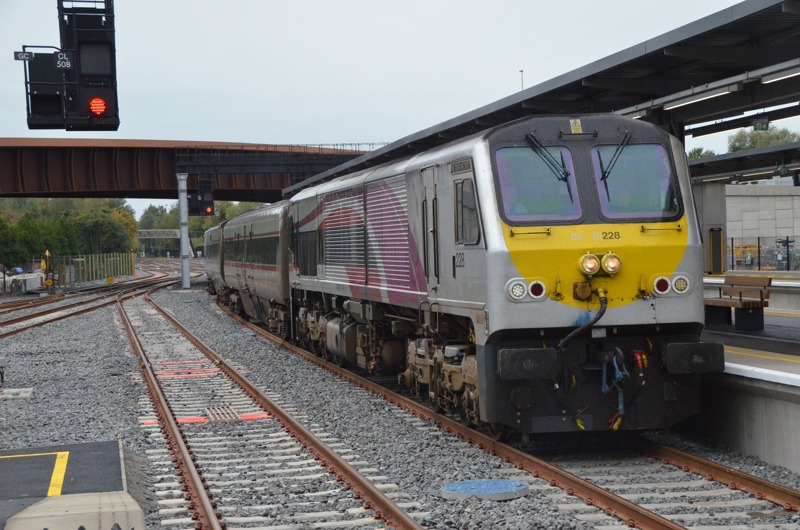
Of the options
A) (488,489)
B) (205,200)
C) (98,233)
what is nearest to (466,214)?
(488,489)

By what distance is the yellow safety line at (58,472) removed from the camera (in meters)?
8.80

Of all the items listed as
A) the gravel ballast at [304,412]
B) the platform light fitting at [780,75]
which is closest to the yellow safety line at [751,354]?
the gravel ballast at [304,412]

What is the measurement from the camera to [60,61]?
1469 centimetres

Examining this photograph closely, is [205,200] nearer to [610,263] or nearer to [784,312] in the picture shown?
[784,312]

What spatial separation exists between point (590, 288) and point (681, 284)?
0.93 meters

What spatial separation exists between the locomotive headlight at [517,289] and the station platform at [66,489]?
3763 millimetres

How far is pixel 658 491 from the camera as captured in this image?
862 centimetres

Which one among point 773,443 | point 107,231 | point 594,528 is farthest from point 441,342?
point 107,231

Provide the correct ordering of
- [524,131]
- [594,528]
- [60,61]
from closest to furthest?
1. [594,528]
2. [524,131]
3. [60,61]

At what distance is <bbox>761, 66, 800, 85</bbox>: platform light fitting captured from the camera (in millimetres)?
11688

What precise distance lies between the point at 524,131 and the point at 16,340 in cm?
1958

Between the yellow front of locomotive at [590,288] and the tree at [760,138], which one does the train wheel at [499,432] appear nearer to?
the yellow front of locomotive at [590,288]

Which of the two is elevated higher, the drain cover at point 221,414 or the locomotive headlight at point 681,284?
the locomotive headlight at point 681,284

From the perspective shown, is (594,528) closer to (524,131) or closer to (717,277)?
(524,131)
